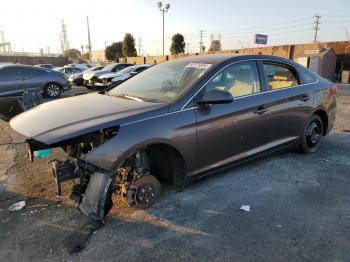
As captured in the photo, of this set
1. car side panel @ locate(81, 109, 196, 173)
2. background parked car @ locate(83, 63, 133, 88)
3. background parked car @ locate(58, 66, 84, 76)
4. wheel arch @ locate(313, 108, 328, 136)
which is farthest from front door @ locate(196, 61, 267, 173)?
background parked car @ locate(58, 66, 84, 76)

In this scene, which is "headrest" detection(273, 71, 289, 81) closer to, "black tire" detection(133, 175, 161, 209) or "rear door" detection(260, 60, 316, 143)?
"rear door" detection(260, 60, 316, 143)

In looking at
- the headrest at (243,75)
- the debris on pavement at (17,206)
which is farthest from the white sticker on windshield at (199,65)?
the debris on pavement at (17,206)

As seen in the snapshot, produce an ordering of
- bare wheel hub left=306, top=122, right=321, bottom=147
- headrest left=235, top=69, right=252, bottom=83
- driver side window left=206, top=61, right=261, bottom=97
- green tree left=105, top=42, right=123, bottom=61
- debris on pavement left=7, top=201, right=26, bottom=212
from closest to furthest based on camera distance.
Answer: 1. debris on pavement left=7, top=201, right=26, bottom=212
2. driver side window left=206, top=61, right=261, bottom=97
3. headrest left=235, top=69, right=252, bottom=83
4. bare wheel hub left=306, top=122, right=321, bottom=147
5. green tree left=105, top=42, right=123, bottom=61

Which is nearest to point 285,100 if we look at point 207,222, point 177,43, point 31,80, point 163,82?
point 163,82

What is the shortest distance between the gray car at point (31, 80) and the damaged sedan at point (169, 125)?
378 inches

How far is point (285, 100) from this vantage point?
15.9ft

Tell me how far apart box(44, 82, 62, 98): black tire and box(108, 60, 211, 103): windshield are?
35.6 ft

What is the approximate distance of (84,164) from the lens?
3.26 metres

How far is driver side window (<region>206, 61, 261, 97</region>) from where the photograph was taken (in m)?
4.09

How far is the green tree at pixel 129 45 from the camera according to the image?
5866 centimetres

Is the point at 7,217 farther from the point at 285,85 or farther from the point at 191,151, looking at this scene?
the point at 285,85

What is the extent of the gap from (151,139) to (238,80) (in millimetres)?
1598

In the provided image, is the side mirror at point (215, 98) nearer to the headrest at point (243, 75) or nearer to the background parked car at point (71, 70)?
the headrest at point (243, 75)

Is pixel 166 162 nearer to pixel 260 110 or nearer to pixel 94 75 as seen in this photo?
pixel 260 110
